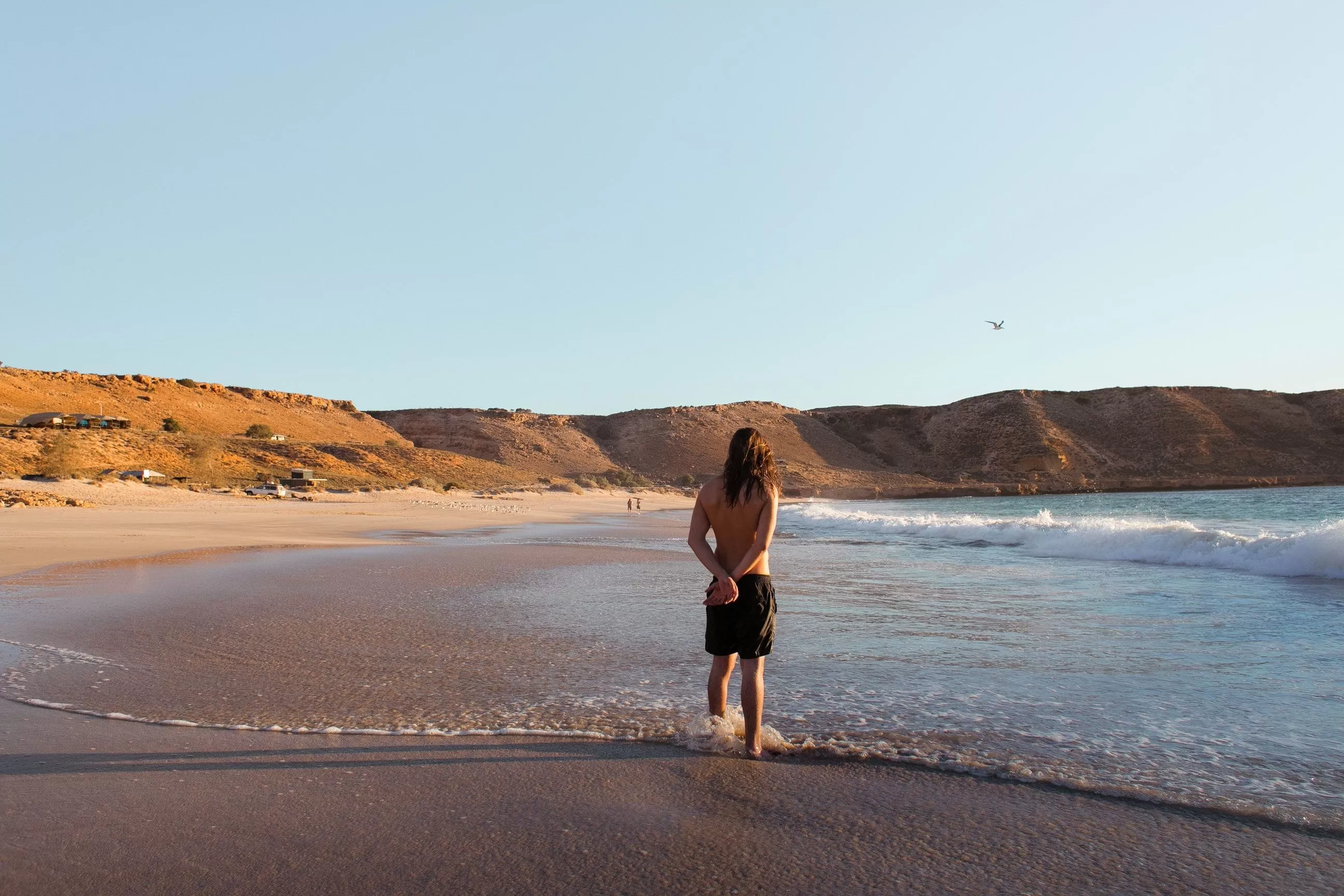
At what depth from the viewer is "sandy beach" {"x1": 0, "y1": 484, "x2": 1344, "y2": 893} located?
Answer: 2.54 m

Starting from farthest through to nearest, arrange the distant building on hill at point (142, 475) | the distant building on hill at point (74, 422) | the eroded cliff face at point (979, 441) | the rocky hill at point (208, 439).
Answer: the eroded cliff face at point (979, 441)
the distant building on hill at point (74, 422)
the rocky hill at point (208, 439)
the distant building on hill at point (142, 475)

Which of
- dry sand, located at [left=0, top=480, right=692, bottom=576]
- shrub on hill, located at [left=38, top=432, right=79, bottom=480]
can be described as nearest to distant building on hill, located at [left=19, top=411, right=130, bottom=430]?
shrub on hill, located at [left=38, top=432, right=79, bottom=480]

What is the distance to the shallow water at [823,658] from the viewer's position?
3844 mm

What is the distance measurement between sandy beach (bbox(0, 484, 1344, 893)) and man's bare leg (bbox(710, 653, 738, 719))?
1.16 ft

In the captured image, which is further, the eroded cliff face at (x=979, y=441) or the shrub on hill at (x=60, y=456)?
the eroded cliff face at (x=979, y=441)

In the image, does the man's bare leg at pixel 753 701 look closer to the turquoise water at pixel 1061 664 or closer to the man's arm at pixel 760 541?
the turquoise water at pixel 1061 664

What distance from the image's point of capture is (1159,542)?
46.4 feet

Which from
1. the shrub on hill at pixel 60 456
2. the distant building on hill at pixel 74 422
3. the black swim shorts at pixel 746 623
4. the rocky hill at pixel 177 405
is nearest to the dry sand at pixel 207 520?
the shrub on hill at pixel 60 456

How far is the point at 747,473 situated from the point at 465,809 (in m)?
1.88

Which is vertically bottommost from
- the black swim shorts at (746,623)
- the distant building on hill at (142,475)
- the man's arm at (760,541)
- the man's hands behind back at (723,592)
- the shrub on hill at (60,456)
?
the black swim shorts at (746,623)

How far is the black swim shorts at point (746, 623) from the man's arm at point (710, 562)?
2.0 inches

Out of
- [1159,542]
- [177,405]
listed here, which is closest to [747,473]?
[1159,542]

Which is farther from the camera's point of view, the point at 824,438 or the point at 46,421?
the point at 824,438

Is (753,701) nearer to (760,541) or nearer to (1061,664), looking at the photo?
(760,541)
